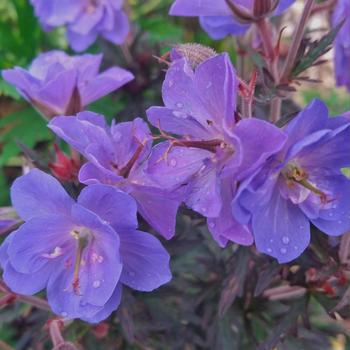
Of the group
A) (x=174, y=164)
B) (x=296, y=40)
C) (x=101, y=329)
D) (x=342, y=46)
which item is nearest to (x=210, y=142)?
(x=174, y=164)

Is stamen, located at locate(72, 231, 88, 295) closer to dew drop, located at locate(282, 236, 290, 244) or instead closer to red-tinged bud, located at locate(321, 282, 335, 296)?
dew drop, located at locate(282, 236, 290, 244)

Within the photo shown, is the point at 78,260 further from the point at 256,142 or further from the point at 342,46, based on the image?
the point at 342,46

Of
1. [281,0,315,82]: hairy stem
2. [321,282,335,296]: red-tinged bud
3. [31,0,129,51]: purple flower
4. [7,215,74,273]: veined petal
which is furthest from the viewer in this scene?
[31,0,129,51]: purple flower

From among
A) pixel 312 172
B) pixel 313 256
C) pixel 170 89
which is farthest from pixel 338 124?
pixel 313 256

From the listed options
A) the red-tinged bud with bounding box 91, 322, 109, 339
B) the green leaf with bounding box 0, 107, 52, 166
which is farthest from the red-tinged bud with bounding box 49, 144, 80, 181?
the green leaf with bounding box 0, 107, 52, 166

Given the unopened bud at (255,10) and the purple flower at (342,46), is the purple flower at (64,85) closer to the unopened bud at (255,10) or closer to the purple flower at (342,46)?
the unopened bud at (255,10)
